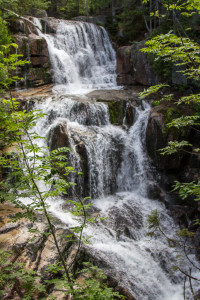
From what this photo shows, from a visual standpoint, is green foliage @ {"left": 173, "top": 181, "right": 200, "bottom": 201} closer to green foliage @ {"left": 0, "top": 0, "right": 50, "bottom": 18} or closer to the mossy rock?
the mossy rock

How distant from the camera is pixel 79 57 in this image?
1689cm

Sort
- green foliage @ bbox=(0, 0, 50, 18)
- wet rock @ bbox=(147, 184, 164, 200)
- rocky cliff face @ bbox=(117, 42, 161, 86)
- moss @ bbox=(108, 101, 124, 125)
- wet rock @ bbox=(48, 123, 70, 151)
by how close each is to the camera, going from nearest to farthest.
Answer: wet rock @ bbox=(48, 123, 70, 151) < wet rock @ bbox=(147, 184, 164, 200) < moss @ bbox=(108, 101, 124, 125) < rocky cliff face @ bbox=(117, 42, 161, 86) < green foliage @ bbox=(0, 0, 50, 18)

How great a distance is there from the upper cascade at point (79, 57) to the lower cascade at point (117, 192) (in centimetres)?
424

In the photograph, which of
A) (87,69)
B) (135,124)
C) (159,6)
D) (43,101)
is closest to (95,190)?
(135,124)

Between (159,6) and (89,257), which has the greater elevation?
(159,6)

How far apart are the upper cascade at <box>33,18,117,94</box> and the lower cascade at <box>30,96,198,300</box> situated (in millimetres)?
4240

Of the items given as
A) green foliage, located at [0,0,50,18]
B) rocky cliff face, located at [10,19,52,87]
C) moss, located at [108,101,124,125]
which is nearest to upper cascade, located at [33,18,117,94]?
rocky cliff face, located at [10,19,52,87]

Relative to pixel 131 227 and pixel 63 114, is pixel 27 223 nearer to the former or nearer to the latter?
pixel 131 227

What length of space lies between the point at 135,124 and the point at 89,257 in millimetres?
7126

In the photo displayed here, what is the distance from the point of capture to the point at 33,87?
14.5 m

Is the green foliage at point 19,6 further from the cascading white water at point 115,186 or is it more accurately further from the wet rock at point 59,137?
the wet rock at point 59,137

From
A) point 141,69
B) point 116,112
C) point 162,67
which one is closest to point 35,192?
point 116,112

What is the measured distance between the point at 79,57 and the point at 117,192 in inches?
448

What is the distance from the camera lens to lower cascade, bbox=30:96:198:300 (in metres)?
6.04
